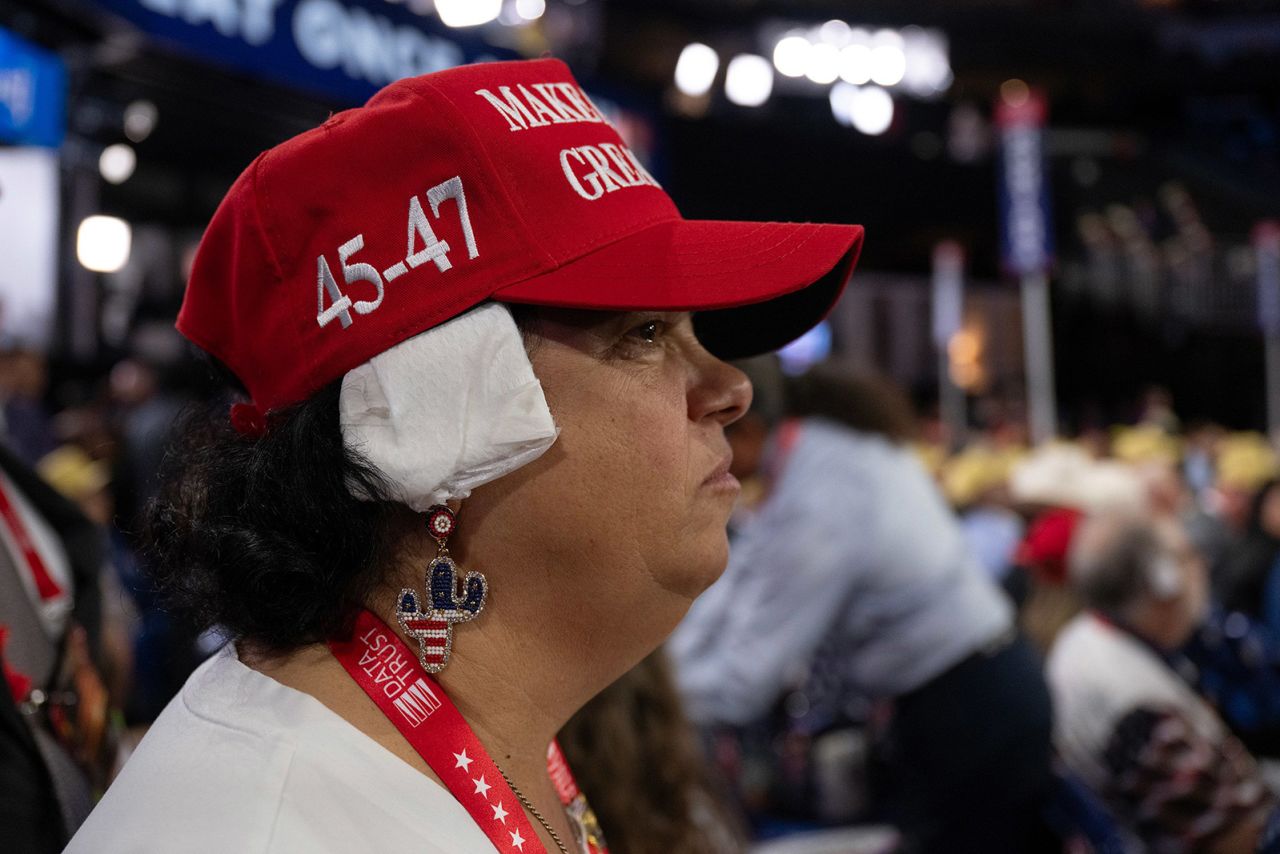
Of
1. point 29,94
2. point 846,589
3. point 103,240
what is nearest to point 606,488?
point 846,589

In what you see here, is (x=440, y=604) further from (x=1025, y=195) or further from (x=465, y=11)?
(x=1025, y=195)

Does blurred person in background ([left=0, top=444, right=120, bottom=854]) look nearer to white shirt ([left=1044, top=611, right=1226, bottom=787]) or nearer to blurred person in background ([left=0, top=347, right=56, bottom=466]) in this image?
white shirt ([left=1044, top=611, right=1226, bottom=787])

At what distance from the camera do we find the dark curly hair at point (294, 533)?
99cm

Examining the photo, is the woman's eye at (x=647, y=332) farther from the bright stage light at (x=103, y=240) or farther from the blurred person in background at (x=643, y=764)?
the bright stage light at (x=103, y=240)

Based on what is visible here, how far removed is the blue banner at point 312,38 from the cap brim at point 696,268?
4.06 meters

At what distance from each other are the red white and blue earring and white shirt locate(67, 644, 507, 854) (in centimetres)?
10

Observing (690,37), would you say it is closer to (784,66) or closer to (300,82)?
(784,66)

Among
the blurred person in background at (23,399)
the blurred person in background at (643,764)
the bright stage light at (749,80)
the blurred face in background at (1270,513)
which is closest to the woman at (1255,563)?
A: the blurred face in background at (1270,513)

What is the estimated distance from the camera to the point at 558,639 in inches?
40.8

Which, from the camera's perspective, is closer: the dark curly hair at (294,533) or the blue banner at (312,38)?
the dark curly hair at (294,533)

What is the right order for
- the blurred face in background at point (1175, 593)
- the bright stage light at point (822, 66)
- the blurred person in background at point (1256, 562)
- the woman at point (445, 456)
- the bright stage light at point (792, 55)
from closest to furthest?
the woman at point (445, 456)
the blurred face in background at point (1175, 593)
the blurred person in background at point (1256, 562)
the bright stage light at point (792, 55)
the bright stage light at point (822, 66)

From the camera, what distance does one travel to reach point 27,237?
22.5ft

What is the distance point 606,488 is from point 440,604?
0.17 metres

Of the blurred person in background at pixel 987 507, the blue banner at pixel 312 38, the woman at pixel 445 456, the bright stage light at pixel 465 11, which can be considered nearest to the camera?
the woman at pixel 445 456
